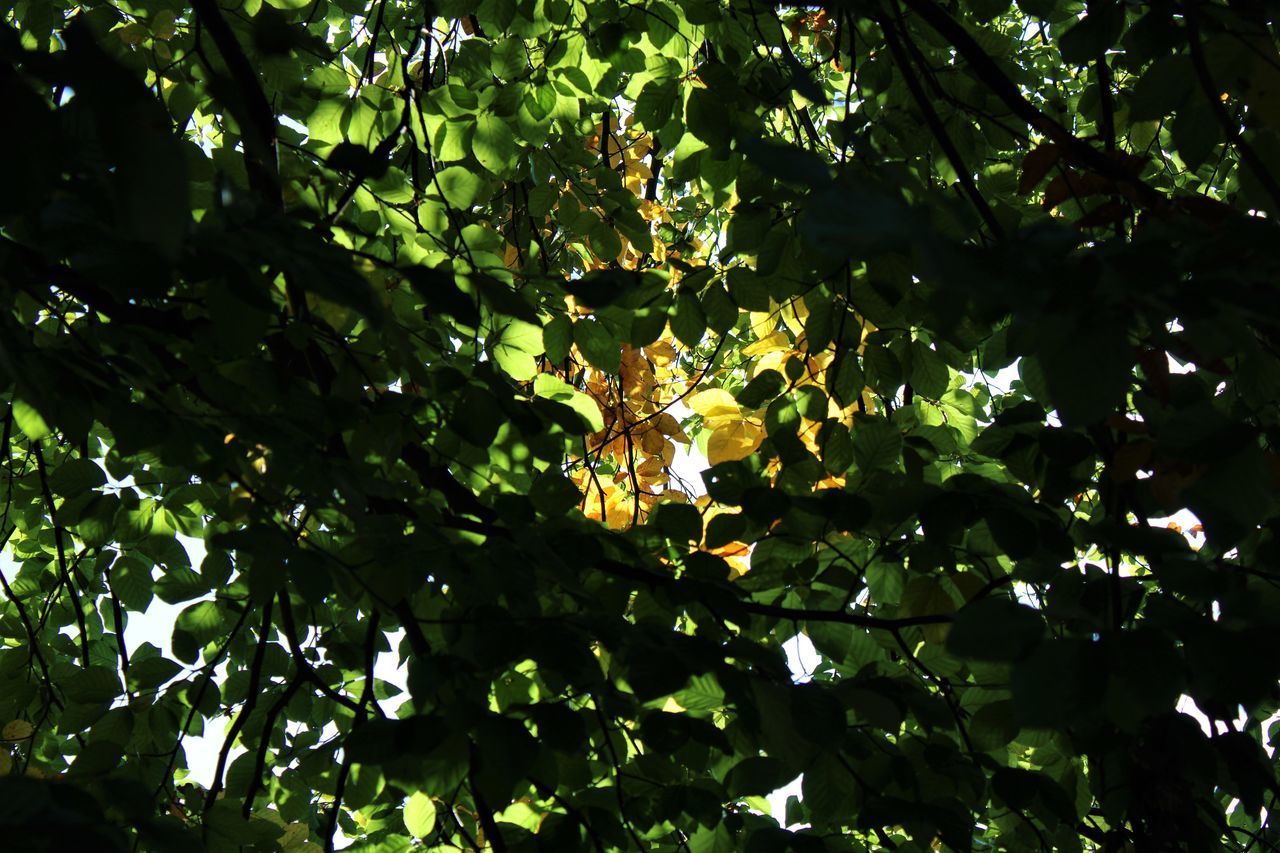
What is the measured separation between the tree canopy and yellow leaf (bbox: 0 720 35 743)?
5cm

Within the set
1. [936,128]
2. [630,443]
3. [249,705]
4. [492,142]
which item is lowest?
[249,705]

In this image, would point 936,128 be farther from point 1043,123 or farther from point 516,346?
point 516,346

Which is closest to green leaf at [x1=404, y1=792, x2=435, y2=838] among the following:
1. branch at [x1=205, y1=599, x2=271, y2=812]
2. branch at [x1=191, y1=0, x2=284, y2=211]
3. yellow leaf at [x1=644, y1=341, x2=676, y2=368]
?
branch at [x1=205, y1=599, x2=271, y2=812]

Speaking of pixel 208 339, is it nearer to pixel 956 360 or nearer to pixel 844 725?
pixel 844 725

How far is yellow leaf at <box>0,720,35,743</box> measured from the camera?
2559 millimetres

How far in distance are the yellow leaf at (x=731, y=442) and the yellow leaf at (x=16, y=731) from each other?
1.66m

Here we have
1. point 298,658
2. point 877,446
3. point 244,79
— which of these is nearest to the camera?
point 877,446

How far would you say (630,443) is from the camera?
10.4 feet

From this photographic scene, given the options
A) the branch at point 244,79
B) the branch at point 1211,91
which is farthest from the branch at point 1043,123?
the branch at point 244,79

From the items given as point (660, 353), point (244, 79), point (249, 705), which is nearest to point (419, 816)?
point (249, 705)

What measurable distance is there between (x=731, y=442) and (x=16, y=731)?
1.75m

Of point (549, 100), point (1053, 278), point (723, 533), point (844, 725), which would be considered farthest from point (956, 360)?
point (1053, 278)

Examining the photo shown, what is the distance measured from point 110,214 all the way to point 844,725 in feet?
3.33

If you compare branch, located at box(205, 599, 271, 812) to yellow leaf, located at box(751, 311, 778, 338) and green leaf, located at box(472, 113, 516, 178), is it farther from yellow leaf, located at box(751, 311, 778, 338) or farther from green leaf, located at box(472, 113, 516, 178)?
yellow leaf, located at box(751, 311, 778, 338)
